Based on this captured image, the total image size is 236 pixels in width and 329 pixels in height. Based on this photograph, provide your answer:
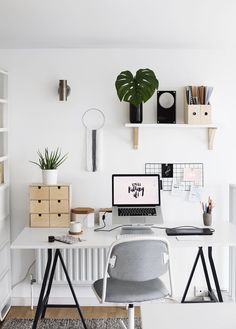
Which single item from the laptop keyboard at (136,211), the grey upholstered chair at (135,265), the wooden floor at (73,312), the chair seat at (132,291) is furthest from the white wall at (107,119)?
the grey upholstered chair at (135,265)

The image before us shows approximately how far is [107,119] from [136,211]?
2.87 feet

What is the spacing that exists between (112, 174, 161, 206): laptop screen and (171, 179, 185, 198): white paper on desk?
377mm

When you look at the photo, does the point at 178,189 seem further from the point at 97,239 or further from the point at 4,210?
the point at 4,210

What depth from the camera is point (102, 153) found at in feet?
12.8

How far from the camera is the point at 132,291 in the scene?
287cm

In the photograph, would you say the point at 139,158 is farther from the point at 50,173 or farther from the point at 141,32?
the point at 141,32

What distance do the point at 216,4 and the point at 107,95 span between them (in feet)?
4.73

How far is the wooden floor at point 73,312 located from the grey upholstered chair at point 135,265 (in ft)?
3.24

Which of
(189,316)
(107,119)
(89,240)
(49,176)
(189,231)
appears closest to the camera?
(189,316)

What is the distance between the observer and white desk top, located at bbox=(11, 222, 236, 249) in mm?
3062

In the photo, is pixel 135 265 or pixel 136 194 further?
pixel 136 194

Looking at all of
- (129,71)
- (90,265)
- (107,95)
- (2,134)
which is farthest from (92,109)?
(90,265)

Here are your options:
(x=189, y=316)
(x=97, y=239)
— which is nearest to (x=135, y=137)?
(x=97, y=239)

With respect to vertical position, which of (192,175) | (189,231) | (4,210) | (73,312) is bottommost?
(73,312)
